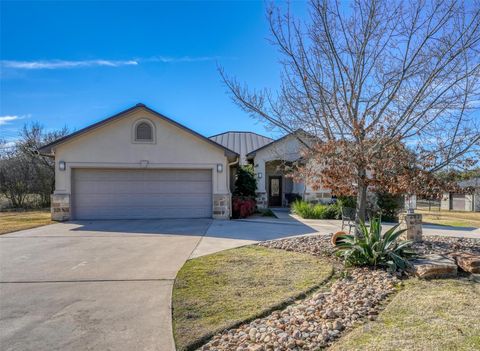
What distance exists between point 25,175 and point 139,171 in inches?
476

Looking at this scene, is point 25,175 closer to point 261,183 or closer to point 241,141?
point 241,141

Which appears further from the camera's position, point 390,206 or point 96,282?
point 390,206

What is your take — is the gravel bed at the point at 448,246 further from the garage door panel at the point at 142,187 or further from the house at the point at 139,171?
the garage door panel at the point at 142,187

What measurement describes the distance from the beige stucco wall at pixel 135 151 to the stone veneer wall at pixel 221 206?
0.24m

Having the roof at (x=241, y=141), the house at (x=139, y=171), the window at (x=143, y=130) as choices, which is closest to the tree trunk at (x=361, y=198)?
the house at (x=139, y=171)

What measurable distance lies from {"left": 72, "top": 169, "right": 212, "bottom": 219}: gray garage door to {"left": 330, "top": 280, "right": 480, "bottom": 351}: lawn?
10.7 meters

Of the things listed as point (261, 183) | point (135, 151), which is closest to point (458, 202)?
point (261, 183)

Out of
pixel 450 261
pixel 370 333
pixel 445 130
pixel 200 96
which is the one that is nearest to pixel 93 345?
pixel 370 333

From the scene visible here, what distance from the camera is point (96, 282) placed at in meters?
5.56

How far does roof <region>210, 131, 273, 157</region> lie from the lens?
2370cm

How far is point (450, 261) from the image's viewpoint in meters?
6.14

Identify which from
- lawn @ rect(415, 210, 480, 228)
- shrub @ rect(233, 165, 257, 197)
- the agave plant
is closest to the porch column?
shrub @ rect(233, 165, 257, 197)

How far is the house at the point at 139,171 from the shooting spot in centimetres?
1423

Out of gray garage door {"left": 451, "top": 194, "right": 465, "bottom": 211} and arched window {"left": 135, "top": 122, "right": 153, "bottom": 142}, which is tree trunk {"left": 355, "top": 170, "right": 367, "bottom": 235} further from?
gray garage door {"left": 451, "top": 194, "right": 465, "bottom": 211}
